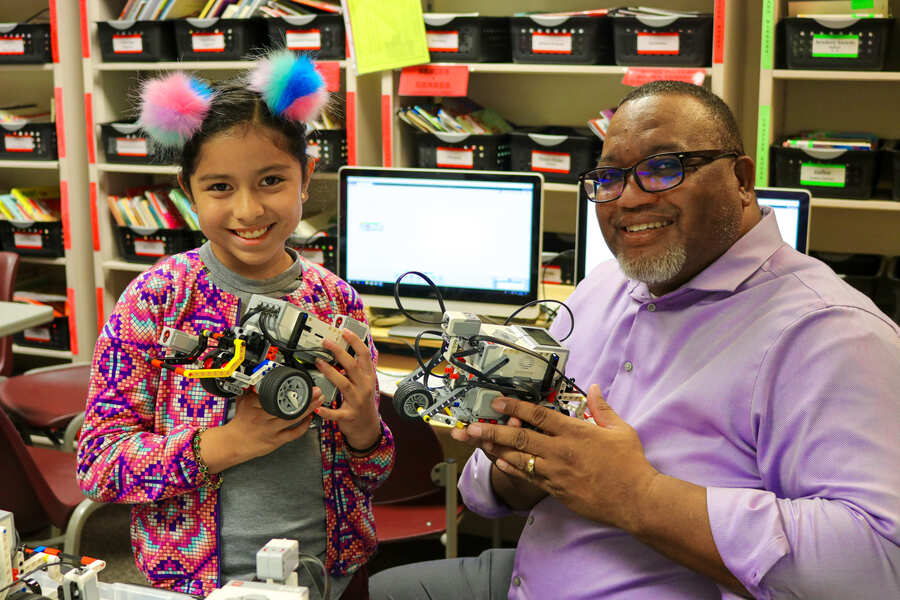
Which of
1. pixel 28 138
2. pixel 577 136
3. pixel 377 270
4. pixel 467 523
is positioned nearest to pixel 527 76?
pixel 577 136

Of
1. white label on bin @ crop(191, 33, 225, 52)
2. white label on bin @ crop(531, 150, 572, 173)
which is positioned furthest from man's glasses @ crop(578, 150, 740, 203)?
white label on bin @ crop(191, 33, 225, 52)

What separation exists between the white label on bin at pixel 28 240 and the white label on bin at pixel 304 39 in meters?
1.41

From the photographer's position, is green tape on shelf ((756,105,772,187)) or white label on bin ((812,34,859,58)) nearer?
white label on bin ((812,34,859,58))

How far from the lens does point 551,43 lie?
2.84 m

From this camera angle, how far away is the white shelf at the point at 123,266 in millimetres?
3521

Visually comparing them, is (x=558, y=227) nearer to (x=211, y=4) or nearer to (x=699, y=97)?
(x=211, y=4)

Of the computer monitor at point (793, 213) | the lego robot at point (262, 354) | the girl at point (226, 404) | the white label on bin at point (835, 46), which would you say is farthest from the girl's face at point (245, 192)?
the white label on bin at point (835, 46)

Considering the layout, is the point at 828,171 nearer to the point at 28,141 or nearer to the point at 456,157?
the point at 456,157

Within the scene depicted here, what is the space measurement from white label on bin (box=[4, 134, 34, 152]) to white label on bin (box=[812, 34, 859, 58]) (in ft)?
9.53

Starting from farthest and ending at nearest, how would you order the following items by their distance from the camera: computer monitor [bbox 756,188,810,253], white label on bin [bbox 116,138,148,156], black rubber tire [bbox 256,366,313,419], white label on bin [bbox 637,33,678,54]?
white label on bin [bbox 116,138,148,156]
white label on bin [bbox 637,33,678,54]
computer monitor [bbox 756,188,810,253]
black rubber tire [bbox 256,366,313,419]

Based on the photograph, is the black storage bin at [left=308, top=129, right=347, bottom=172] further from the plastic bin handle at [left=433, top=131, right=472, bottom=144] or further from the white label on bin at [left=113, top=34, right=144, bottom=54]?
the white label on bin at [left=113, top=34, right=144, bottom=54]

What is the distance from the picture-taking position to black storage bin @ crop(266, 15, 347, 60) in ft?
10.0

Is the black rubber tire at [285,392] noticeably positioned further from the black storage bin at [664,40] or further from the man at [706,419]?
the black storage bin at [664,40]

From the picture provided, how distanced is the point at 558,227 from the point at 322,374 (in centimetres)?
227
